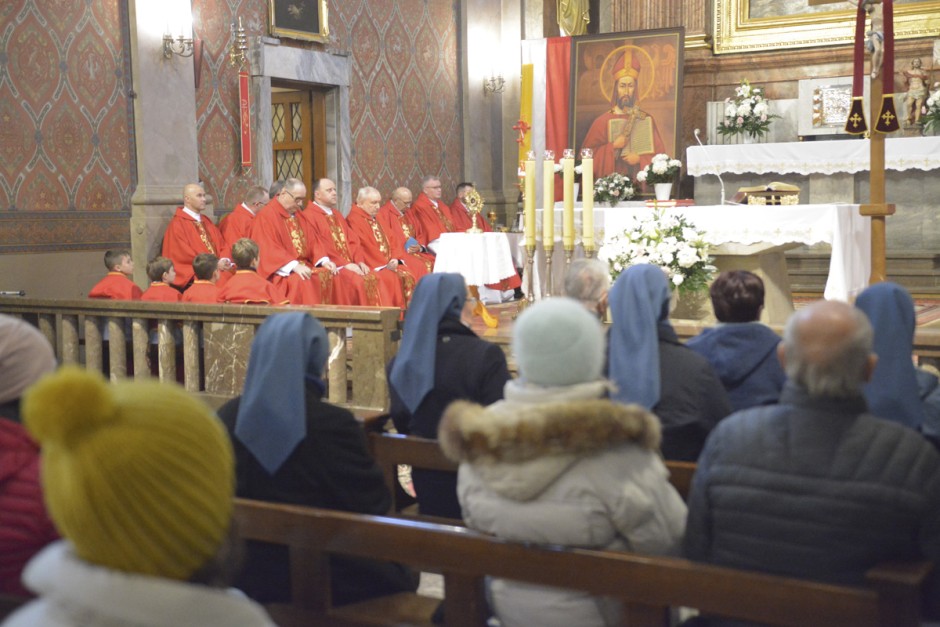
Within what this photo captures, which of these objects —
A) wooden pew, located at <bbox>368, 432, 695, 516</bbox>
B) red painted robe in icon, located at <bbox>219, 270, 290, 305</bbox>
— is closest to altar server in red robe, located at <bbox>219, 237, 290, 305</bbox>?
red painted robe in icon, located at <bbox>219, 270, 290, 305</bbox>

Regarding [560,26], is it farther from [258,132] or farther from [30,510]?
[30,510]

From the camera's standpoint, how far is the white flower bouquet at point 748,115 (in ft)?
39.2

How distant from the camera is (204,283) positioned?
709cm

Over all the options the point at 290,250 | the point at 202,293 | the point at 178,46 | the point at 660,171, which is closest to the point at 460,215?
the point at 660,171

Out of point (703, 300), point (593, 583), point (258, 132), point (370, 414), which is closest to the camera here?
point (593, 583)

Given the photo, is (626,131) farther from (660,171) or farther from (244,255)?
(244,255)

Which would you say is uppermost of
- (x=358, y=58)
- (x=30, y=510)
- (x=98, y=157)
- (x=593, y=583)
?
(x=358, y=58)

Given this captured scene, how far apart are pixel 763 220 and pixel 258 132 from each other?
535 cm

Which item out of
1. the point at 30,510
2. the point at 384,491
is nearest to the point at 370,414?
the point at 384,491

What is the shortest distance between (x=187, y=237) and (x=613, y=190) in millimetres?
4817

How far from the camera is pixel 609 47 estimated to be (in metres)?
12.7

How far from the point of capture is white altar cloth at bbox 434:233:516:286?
26.0 feet

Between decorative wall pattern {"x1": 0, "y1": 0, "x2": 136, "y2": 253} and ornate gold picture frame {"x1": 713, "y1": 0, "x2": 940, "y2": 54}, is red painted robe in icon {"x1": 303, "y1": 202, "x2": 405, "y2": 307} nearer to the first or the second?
decorative wall pattern {"x1": 0, "y1": 0, "x2": 136, "y2": 253}

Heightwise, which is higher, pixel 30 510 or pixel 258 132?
pixel 258 132
